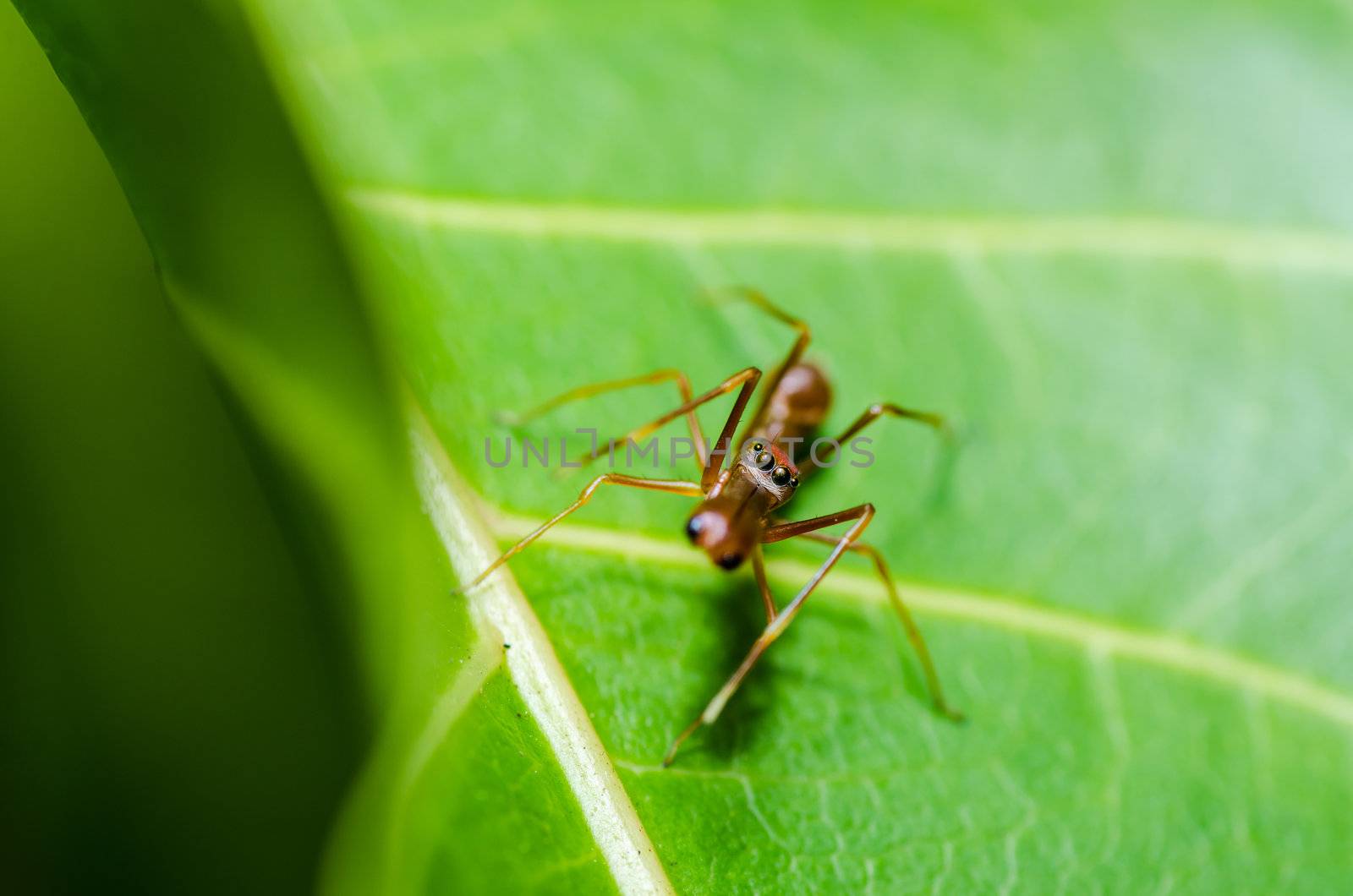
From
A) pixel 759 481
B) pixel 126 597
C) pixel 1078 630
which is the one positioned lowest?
pixel 1078 630

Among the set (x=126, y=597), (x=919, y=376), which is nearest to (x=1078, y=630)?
(x=919, y=376)

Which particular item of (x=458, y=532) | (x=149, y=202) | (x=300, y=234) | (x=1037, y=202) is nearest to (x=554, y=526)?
(x=458, y=532)

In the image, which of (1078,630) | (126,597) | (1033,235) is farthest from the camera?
(1033,235)

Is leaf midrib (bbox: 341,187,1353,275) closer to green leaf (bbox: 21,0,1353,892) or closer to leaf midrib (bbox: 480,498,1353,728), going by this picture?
green leaf (bbox: 21,0,1353,892)

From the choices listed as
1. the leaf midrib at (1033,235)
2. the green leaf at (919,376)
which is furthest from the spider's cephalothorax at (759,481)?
the leaf midrib at (1033,235)

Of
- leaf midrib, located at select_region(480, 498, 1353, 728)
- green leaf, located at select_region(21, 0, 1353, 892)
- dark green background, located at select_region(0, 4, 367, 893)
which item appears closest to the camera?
dark green background, located at select_region(0, 4, 367, 893)

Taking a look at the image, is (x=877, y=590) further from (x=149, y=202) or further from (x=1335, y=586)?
(x=149, y=202)

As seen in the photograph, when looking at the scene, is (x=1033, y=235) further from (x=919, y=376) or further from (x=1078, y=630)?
(x=1078, y=630)

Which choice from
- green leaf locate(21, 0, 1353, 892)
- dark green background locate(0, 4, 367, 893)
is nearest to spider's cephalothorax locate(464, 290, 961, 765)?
green leaf locate(21, 0, 1353, 892)
